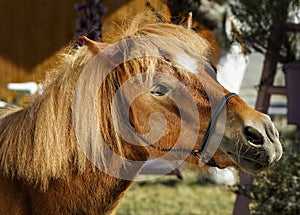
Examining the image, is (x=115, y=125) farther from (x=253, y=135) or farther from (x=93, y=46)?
(x=253, y=135)

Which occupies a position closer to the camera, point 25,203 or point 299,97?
point 25,203

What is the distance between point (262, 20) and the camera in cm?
479

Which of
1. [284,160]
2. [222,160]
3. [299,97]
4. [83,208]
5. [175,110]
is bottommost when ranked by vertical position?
[284,160]

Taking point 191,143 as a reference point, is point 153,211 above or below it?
below

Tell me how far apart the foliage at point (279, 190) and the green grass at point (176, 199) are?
81.6 inches

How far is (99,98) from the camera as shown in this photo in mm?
2514

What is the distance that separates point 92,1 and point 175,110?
2865mm

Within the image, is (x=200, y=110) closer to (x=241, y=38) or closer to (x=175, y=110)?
(x=175, y=110)

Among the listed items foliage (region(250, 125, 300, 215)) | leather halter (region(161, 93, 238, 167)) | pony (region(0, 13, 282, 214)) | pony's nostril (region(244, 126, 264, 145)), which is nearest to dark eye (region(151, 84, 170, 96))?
pony (region(0, 13, 282, 214))

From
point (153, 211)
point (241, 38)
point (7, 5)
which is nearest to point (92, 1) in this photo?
point (241, 38)

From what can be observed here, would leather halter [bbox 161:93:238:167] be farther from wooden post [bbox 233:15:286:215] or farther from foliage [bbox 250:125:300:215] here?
wooden post [bbox 233:15:286:215]

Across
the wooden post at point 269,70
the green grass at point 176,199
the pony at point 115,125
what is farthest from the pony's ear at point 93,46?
the green grass at point 176,199

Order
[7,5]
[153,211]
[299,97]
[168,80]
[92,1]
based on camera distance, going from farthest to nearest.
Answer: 1. [7,5]
2. [153,211]
3. [92,1]
4. [299,97]
5. [168,80]

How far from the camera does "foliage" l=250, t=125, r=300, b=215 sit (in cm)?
441
